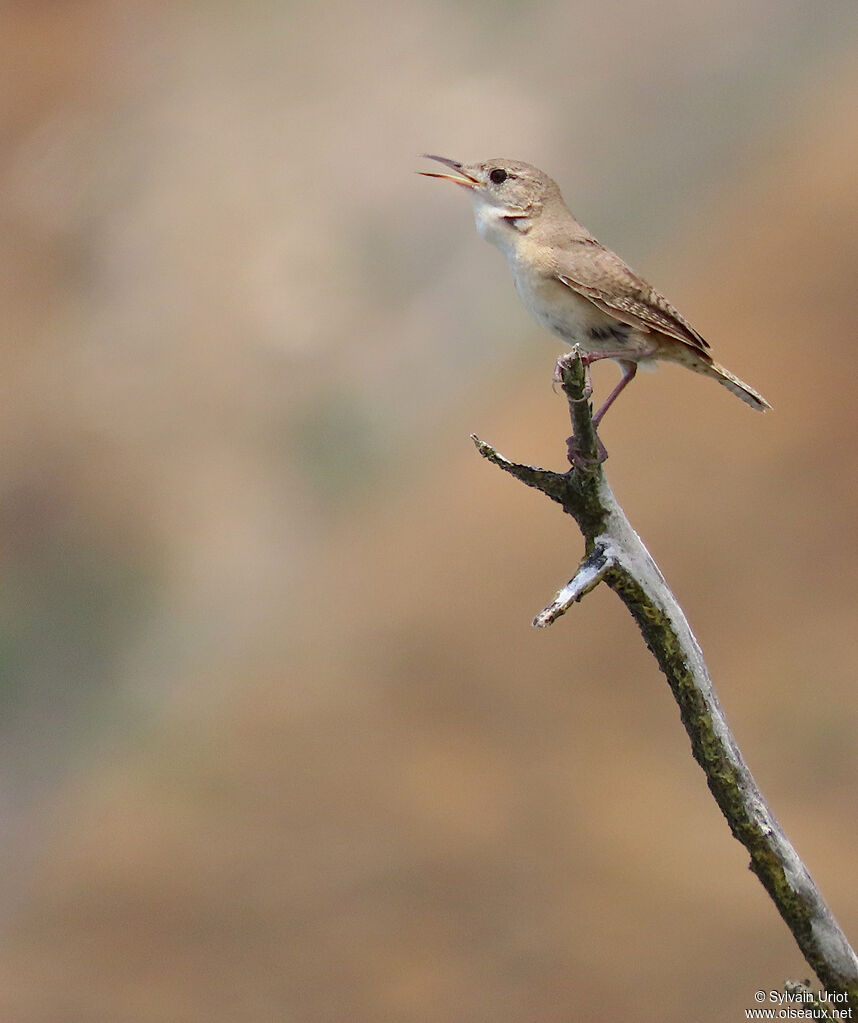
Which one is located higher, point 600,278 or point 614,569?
point 600,278

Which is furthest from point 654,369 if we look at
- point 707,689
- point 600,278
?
point 707,689

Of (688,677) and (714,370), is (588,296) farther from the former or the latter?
(688,677)

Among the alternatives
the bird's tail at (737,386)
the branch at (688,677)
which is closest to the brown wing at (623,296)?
the bird's tail at (737,386)

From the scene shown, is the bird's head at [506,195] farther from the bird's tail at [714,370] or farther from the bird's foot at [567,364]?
the bird's foot at [567,364]

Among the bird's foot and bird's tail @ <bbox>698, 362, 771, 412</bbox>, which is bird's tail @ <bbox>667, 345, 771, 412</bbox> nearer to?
bird's tail @ <bbox>698, 362, 771, 412</bbox>

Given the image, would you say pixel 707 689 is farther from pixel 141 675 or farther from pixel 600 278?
pixel 141 675

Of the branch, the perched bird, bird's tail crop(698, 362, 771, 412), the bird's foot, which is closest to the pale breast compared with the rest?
the perched bird
